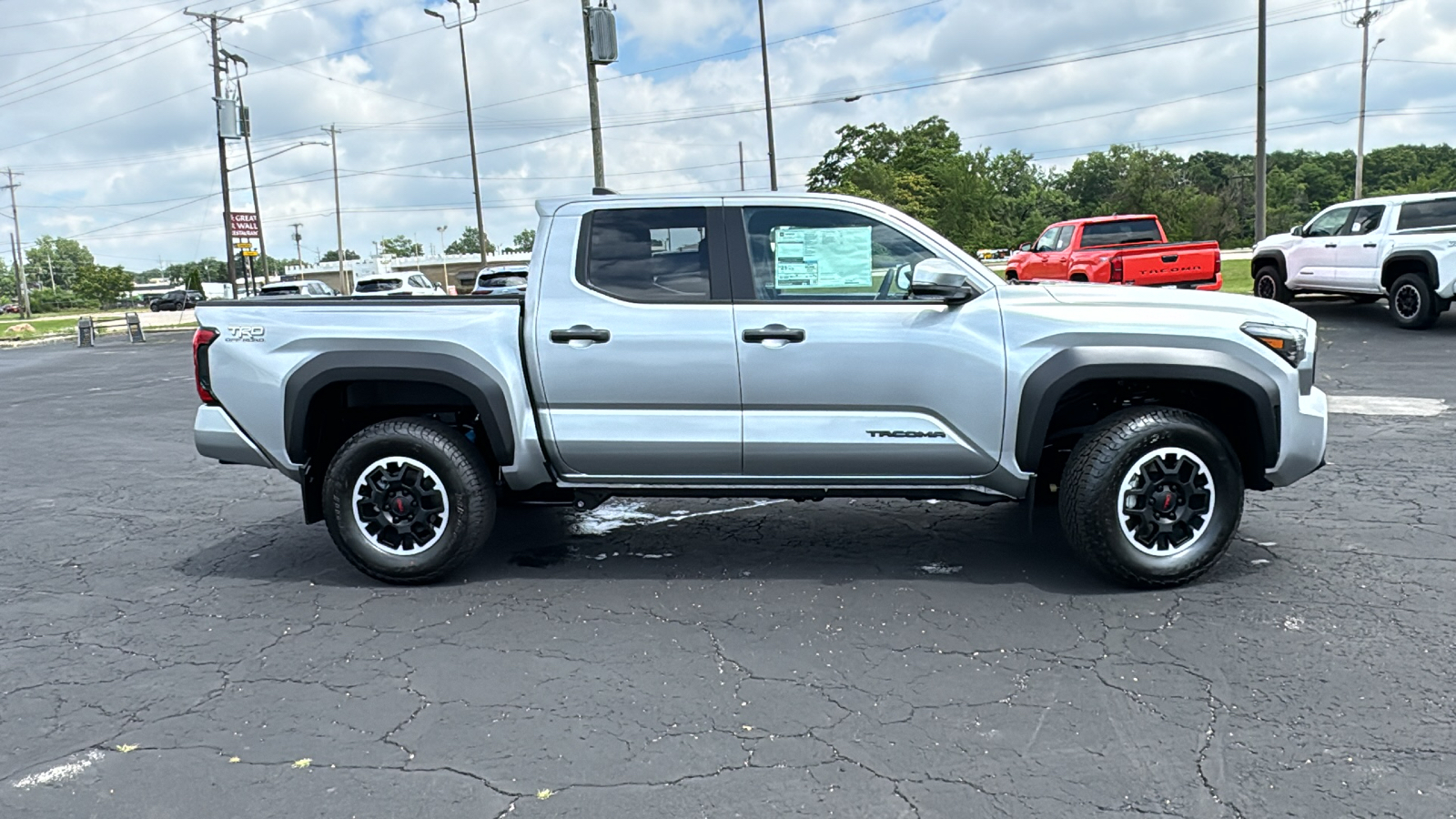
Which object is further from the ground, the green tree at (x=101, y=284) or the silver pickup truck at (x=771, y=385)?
the green tree at (x=101, y=284)

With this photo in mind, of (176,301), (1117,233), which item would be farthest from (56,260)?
(1117,233)

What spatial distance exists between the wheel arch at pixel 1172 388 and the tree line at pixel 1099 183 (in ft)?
135

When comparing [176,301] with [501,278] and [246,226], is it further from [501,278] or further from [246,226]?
[501,278]

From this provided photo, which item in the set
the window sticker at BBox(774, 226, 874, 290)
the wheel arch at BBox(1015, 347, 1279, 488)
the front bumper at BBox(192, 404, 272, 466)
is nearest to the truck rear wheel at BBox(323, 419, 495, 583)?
the front bumper at BBox(192, 404, 272, 466)

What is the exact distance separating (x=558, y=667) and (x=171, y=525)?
12.7 ft

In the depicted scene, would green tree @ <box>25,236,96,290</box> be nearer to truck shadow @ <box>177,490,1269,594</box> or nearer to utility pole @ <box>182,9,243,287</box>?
utility pole @ <box>182,9,243,287</box>

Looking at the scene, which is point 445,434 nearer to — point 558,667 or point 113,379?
point 558,667

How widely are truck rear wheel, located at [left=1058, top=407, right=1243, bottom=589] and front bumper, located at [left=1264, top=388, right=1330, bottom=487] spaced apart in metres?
0.23

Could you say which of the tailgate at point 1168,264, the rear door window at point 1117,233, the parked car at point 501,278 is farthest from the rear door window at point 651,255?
the rear door window at point 1117,233

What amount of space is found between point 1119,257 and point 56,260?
181 metres

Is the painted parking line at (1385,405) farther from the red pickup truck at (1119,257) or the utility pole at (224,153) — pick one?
the utility pole at (224,153)

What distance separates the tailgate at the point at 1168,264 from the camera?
1620 cm

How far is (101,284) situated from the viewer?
11331 cm

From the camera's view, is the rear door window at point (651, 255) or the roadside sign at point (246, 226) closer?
the rear door window at point (651, 255)
